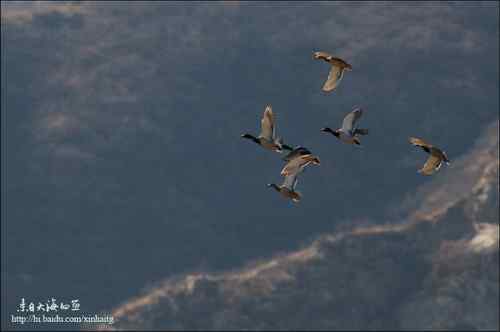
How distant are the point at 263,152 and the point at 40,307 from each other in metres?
31.9

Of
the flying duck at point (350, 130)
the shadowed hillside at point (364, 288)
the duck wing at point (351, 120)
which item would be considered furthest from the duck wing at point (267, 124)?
the shadowed hillside at point (364, 288)

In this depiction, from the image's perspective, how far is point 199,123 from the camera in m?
128

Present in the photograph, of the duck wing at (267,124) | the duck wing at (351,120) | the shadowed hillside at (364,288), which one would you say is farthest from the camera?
the shadowed hillside at (364,288)

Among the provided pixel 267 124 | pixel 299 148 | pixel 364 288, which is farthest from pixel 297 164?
pixel 364 288

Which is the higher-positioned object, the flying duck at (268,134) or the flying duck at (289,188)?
the flying duck at (268,134)

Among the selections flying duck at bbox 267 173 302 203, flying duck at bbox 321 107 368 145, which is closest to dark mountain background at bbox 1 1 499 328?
flying duck at bbox 267 173 302 203

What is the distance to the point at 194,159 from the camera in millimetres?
124938

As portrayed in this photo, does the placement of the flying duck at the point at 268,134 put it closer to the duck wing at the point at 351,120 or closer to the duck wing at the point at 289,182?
the duck wing at the point at 289,182

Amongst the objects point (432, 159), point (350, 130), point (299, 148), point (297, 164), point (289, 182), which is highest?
point (350, 130)

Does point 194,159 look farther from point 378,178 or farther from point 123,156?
point 378,178

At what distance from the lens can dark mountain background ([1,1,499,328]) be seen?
377 ft

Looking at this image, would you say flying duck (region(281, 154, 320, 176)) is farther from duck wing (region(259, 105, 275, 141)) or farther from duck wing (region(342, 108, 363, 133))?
duck wing (region(342, 108, 363, 133))

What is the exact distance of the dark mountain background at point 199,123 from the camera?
11500cm

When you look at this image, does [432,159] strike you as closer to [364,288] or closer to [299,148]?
[299,148]
